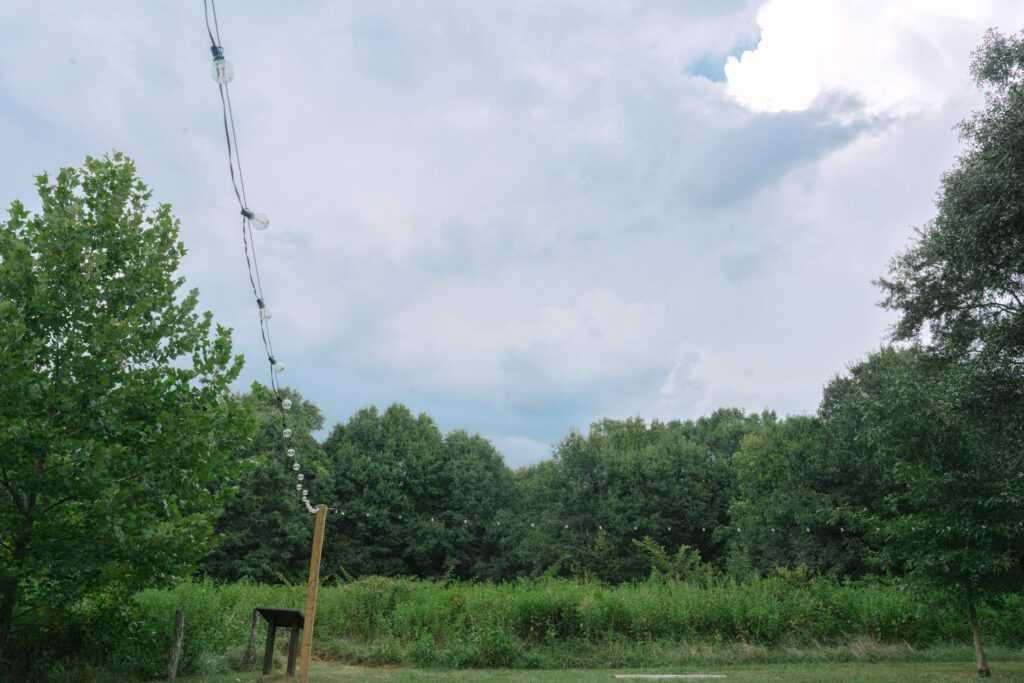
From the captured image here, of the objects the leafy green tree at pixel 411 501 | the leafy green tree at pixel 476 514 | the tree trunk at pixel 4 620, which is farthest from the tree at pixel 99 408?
the leafy green tree at pixel 476 514

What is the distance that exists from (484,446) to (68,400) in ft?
108

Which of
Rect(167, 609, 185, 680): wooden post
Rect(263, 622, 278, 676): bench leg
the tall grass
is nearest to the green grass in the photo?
Rect(263, 622, 278, 676): bench leg

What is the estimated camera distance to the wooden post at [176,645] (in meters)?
9.41

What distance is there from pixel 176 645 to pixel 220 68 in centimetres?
834

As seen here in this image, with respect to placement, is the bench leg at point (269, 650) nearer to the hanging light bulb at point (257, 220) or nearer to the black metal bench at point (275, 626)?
the black metal bench at point (275, 626)

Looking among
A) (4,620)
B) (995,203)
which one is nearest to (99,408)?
(4,620)

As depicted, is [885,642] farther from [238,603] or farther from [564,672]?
[238,603]

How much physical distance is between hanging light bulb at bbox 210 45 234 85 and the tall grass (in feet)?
29.3

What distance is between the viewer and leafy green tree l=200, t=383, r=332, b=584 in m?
29.7

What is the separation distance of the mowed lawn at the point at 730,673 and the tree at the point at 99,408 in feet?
12.3

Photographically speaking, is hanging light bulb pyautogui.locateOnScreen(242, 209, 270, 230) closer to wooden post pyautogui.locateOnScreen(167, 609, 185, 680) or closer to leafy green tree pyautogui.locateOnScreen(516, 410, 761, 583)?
wooden post pyautogui.locateOnScreen(167, 609, 185, 680)

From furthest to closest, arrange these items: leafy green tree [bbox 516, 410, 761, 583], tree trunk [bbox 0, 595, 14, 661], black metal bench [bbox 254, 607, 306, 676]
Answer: leafy green tree [bbox 516, 410, 761, 583], black metal bench [bbox 254, 607, 306, 676], tree trunk [bbox 0, 595, 14, 661]

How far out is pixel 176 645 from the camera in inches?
375

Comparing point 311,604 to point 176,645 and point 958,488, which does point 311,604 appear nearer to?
point 176,645
